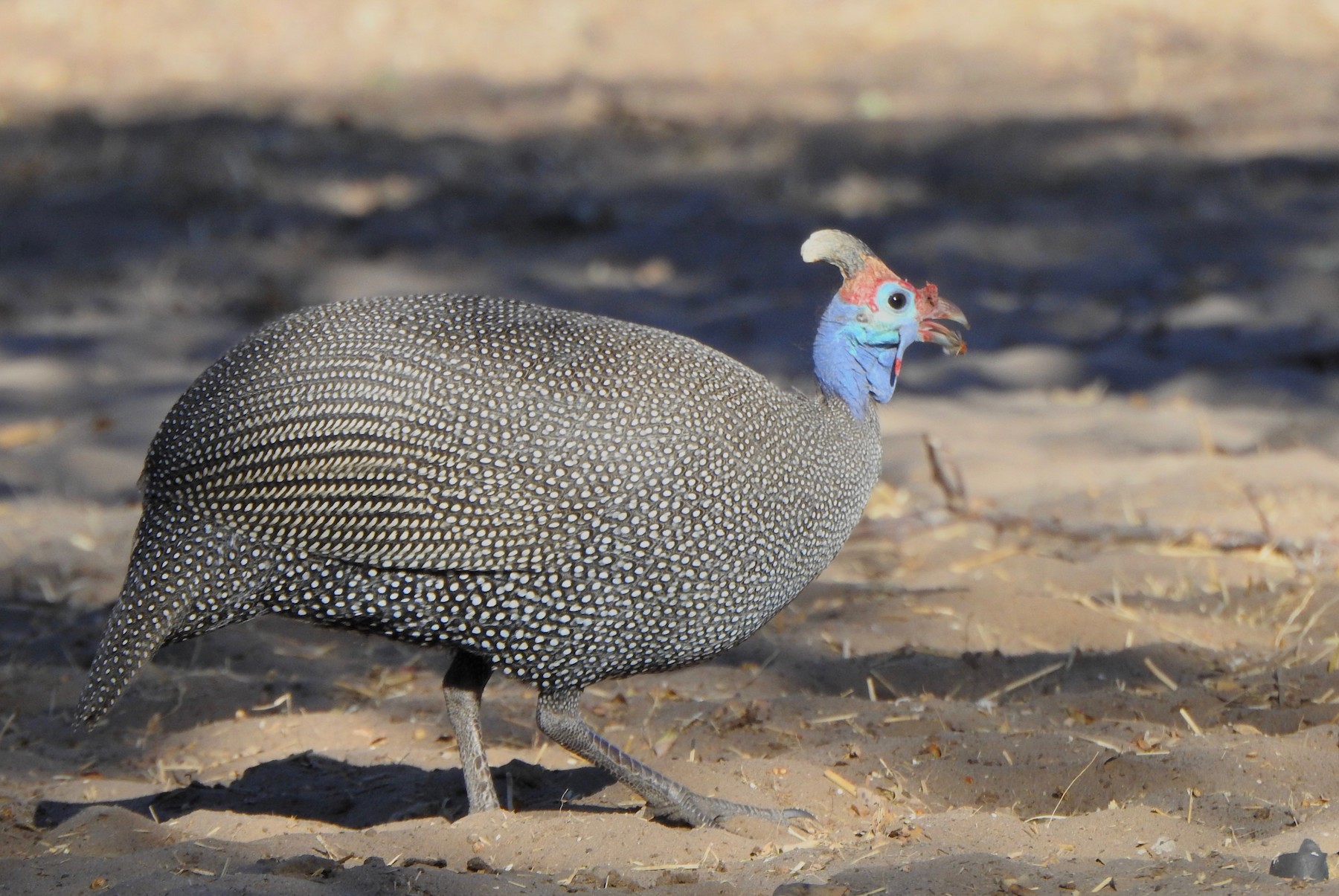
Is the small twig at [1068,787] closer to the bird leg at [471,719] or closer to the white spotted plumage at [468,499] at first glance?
the white spotted plumage at [468,499]

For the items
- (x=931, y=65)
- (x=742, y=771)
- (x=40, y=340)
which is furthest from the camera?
(x=931, y=65)

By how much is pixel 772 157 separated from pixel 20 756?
8227 mm

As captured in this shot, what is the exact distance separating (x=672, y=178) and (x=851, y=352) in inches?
295

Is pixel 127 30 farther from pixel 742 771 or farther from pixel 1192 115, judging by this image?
pixel 742 771

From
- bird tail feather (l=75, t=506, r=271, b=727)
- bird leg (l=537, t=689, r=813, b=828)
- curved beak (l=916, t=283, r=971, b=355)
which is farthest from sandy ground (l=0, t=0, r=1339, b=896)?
curved beak (l=916, t=283, r=971, b=355)

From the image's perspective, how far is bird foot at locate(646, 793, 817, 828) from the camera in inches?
135

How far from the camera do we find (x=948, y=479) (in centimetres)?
589

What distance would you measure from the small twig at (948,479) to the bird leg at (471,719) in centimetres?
239

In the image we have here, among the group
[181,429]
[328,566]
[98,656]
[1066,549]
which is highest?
[181,429]

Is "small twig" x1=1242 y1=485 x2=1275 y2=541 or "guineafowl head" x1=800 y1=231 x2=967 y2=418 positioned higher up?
"guineafowl head" x1=800 y1=231 x2=967 y2=418

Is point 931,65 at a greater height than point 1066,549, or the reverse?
point 931,65

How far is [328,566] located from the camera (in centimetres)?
338

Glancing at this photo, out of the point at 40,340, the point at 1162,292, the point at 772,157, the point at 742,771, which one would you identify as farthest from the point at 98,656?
the point at 772,157

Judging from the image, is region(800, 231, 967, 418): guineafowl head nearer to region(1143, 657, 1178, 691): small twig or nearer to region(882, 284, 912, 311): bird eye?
region(882, 284, 912, 311): bird eye
